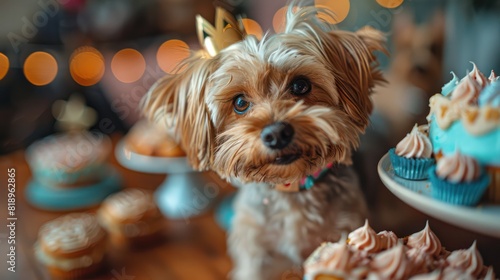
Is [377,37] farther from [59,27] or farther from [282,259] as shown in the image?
[59,27]

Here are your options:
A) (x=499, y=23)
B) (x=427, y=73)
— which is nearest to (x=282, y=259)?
(x=427, y=73)

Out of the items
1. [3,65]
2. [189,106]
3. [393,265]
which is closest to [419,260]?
[393,265]

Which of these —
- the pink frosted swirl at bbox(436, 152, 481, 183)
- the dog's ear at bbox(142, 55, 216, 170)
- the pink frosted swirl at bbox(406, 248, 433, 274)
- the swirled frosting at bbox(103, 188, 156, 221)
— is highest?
the pink frosted swirl at bbox(436, 152, 481, 183)

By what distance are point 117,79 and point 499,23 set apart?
1.88 metres

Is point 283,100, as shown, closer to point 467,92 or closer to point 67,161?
point 467,92

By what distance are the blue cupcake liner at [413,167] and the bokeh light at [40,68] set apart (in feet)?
5.71

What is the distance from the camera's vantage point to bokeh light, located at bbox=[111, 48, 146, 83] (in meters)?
2.34

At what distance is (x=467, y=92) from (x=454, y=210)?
0.56 ft

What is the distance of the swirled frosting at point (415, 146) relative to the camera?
0.64 meters

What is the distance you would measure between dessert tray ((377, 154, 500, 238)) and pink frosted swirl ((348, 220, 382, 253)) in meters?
0.11

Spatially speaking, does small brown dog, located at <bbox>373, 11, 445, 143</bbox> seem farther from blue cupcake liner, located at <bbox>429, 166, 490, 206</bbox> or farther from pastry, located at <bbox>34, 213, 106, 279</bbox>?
pastry, located at <bbox>34, 213, 106, 279</bbox>

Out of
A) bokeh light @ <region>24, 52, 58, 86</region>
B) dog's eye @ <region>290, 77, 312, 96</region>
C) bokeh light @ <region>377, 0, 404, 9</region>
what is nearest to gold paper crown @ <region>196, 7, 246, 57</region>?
dog's eye @ <region>290, 77, 312, 96</region>

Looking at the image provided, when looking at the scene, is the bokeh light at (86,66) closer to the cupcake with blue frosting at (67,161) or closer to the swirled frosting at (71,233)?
the cupcake with blue frosting at (67,161)

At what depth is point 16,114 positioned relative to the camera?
193 cm
